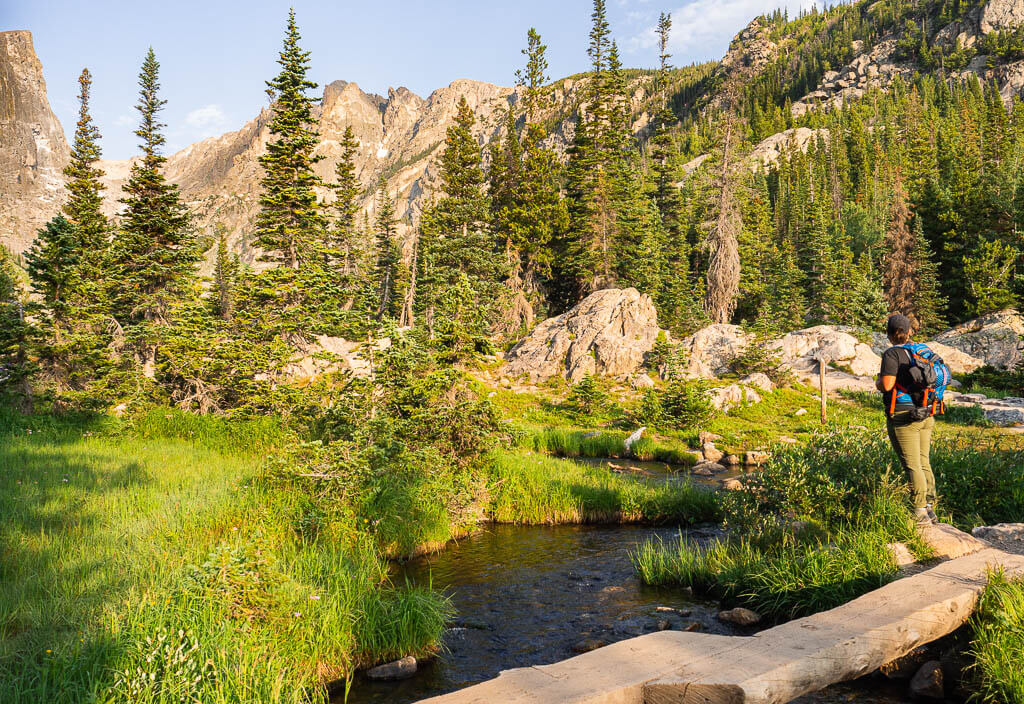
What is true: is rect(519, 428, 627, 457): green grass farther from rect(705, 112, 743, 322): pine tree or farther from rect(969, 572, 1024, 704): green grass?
rect(705, 112, 743, 322): pine tree

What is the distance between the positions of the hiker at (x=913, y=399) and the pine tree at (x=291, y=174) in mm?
18978

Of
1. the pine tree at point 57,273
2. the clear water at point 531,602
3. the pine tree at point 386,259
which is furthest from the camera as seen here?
the pine tree at point 386,259

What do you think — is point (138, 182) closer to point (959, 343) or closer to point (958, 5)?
point (959, 343)

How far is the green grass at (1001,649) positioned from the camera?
14.4ft

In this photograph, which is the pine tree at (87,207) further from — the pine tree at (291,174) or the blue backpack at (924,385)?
the blue backpack at (924,385)

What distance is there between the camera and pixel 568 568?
962 cm

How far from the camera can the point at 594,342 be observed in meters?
35.5

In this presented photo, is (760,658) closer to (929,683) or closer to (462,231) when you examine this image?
(929,683)

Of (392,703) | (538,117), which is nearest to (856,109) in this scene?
(538,117)

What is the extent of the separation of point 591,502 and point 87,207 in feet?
97.0

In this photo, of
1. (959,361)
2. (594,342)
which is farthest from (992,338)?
(594,342)

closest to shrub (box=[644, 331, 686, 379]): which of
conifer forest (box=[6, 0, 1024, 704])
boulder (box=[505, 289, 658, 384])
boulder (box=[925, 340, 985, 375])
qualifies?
conifer forest (box=[6, 0, 1024, 704])

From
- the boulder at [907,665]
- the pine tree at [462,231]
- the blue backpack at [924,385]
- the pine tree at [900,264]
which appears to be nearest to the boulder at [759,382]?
the pine tree at [462,231]

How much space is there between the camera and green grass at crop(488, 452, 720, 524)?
1260 cm
